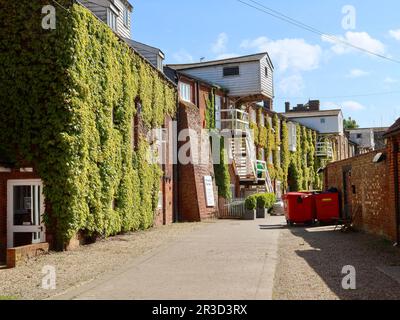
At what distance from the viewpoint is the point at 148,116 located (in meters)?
22.2

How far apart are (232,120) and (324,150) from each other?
1004 inches

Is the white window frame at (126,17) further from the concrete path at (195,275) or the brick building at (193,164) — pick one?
the concrete path at (195,275)

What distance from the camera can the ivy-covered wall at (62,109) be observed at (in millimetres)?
14578

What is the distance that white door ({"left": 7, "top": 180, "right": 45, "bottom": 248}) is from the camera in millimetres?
14938

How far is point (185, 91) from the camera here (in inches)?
1167

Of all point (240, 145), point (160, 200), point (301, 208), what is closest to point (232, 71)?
point (240, 145)

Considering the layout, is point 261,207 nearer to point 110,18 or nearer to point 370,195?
point 370,195

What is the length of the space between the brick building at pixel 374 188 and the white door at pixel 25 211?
9.89m

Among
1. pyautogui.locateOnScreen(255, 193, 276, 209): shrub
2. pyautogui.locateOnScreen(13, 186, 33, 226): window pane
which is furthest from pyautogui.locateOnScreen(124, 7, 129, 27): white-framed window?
pyautogui.locateOnScreen(13, 186, 33, 226): window pane

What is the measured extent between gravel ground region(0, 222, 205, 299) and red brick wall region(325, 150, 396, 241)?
6428 mm

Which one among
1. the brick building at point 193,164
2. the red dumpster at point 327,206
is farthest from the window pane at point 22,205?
the brick building at point 193,164

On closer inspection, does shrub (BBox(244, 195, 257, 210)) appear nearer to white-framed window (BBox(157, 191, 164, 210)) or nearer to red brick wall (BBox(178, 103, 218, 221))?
red brick wall (BBox(178, 103, 218, 221))

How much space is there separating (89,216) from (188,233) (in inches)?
193

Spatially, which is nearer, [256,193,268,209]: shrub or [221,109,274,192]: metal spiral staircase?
[256,193,268,209]: shrub
